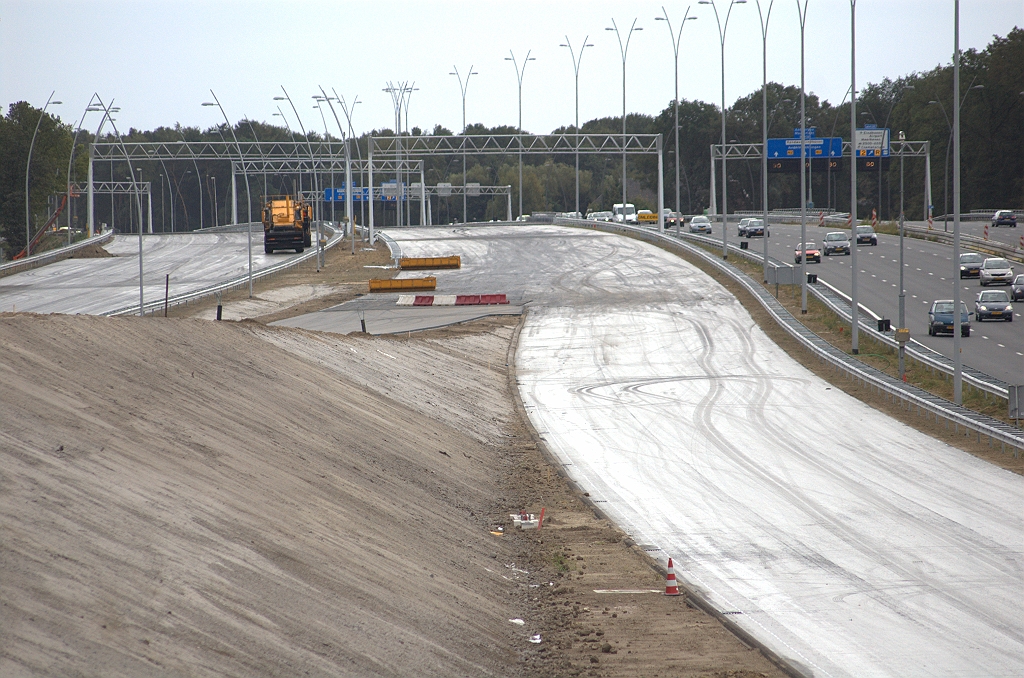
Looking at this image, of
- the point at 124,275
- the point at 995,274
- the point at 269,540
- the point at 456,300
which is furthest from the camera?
the point at 124,275

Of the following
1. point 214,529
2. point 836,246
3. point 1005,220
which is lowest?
point 214,529

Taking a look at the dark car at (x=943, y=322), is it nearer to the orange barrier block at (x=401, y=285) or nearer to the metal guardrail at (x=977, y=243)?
the orange barrier block at (x=401, y=285)

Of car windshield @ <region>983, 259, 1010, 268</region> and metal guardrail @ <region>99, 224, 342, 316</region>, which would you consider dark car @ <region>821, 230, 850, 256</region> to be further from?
metal guardrail @ <region>99, 224, 342, 316</region>

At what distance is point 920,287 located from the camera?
5631 cm

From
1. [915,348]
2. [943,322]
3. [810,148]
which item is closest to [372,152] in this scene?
[810,148]

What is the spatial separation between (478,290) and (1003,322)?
2568 centimetres

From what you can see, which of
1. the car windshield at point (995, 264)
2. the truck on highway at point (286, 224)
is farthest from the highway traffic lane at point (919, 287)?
the truck on highway at point (286, 224)

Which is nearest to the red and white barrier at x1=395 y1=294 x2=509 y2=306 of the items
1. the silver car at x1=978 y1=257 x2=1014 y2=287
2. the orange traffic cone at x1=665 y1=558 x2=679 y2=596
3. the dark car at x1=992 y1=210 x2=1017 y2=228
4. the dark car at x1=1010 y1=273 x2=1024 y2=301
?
the dark car at x1=1010 y1=273 x2=1024 y2=301

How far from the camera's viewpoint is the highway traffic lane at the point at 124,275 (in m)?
52.2

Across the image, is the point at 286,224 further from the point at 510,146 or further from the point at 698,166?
the point at 698,166

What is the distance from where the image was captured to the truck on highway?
74.4 m

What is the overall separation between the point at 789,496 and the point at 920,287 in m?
40.9

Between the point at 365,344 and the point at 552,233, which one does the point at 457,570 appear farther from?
the point at 552,233

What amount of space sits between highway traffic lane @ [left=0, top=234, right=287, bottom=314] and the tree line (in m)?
7.56
